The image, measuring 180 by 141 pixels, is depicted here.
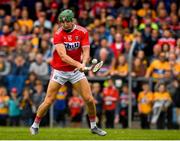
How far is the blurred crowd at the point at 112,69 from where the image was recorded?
21.4 m

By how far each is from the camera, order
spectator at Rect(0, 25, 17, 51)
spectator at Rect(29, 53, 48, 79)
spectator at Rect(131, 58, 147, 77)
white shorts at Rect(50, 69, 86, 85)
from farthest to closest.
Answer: spectator at Rect(0, 25, 17, 51) < spectator at Rect(29, 53, 48, 79) < spectator at Rect(131, 58, 147, 77) < white shorts at Rect(50, 69, 86, 85)

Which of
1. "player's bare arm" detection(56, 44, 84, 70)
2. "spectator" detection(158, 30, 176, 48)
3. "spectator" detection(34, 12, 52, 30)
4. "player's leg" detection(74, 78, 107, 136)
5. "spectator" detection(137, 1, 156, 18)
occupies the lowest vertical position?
"player's leg" detection(74, 78, 107, 136)

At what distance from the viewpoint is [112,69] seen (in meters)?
21.9

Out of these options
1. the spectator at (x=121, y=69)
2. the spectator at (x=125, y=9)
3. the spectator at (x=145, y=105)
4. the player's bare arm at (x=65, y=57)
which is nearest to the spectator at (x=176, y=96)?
the spectator at (x=145, y=105)

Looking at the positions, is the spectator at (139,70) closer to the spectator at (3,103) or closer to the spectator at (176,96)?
the spectator at (176,96)

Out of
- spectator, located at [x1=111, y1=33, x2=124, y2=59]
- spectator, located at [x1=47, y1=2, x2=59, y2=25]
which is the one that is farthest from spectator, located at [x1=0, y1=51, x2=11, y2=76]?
spectator, located at [x1=47, y1=2, x2=59, y2=25]

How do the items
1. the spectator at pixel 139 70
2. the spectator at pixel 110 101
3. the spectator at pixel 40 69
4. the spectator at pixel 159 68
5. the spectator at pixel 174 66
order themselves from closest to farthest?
the spectator at pixel 174 66, the spectator at pixel 159 68, the spectator at pixel 110 101, the spectator at pixel 139 70, the spectator at pixel 40 69

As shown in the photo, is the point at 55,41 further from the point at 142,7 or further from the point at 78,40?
the point at 142,7

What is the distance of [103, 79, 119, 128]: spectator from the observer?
2159 centimetres

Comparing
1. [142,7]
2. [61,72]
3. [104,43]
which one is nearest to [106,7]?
[142,7]

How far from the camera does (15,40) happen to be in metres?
23.8

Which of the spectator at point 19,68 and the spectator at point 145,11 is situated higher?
the spectator at point 145,11

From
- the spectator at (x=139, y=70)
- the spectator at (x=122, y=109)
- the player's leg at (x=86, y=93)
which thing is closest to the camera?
the player's leg at (x=86, y=93)

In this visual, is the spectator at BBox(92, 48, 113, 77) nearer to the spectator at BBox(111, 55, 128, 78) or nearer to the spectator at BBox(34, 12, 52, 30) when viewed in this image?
the spectator at BBox(111, 55, 128, 78)
